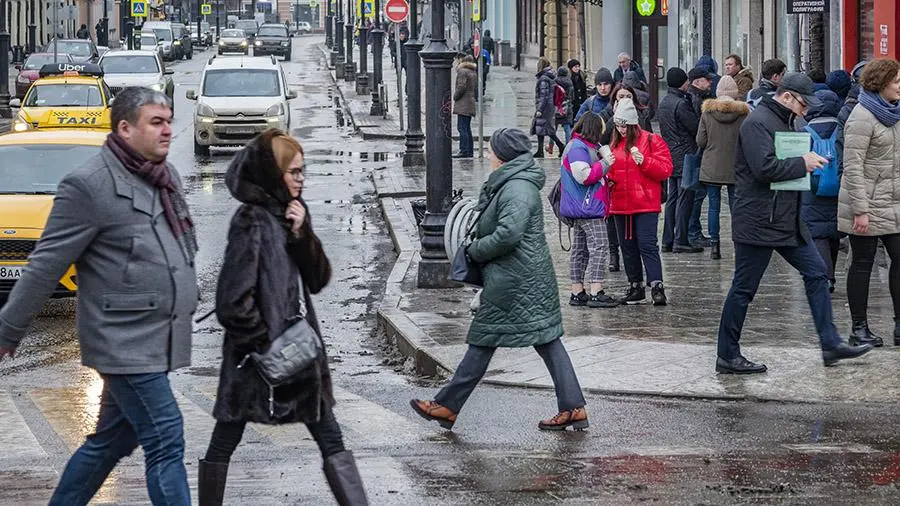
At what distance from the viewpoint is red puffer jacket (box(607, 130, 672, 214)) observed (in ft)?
41.3

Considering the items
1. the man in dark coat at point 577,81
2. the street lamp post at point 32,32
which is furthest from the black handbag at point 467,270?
the street lamp post at point 32,32

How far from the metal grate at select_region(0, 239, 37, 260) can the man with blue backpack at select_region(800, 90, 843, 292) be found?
6173 mm

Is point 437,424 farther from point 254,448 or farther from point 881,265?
point 881,265

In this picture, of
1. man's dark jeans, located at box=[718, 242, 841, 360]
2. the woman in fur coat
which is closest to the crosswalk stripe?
the woman in fur coat

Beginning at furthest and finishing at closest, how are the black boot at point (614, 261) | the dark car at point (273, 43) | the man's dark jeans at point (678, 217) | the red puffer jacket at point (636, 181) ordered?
the dark car at point (273, 43) < the man's dark jeans at point (678, 217) < the black boot at point (614, 261) < the red puffer jacket at point (636, 181)

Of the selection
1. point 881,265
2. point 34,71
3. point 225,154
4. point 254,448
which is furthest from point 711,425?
point 34,71

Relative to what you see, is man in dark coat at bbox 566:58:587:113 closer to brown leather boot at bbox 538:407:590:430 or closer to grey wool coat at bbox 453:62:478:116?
grey wool coat at bbox 453:62:478:116

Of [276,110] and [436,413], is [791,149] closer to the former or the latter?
[436,413]

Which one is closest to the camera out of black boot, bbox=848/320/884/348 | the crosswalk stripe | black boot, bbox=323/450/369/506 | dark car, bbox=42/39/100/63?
black boot, bbox=323/450/369/506

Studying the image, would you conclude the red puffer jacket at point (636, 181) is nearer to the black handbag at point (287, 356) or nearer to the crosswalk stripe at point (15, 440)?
the crosswalk stripe at point (15, 440)

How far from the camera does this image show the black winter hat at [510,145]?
8.55 metres

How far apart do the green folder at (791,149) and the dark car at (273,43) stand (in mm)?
69833

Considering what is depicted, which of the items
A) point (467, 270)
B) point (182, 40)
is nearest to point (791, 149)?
point (467, 270)

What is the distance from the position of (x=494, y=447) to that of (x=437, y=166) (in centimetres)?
620
